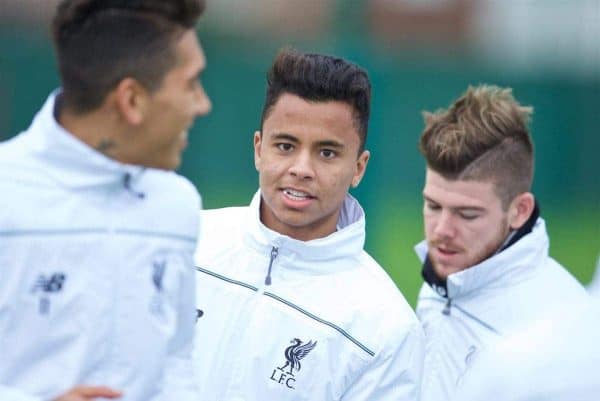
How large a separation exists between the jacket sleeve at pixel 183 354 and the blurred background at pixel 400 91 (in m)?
6.17

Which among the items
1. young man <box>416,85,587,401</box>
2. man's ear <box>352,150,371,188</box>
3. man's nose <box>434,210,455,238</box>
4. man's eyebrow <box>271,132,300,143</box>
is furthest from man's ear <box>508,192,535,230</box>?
man's eyebrow <box>271,132,300,143</box>

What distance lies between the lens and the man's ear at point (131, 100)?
2.82 meters

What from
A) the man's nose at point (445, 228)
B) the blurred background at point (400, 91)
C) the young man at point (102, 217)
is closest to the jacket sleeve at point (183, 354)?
the young man at point (102, 217)

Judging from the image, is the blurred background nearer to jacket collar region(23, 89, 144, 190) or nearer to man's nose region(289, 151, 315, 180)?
man's nose region(289, 151, 315, 180)

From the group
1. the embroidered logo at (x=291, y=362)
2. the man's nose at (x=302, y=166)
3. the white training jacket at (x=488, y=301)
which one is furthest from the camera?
the white training jacket at (x=488, y=301)

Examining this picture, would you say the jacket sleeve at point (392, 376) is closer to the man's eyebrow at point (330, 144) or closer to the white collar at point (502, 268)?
the man's eyebrow at point (330, 144)

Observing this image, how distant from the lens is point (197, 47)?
298 centimetres

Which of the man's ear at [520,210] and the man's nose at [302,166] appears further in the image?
the man's ear at [520,210]

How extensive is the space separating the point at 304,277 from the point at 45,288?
1.31 meters

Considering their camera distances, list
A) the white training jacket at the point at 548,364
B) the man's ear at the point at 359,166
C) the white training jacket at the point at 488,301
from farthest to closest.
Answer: the white training jacket at the point at 488,301 → the man's ear at the point at 359,166 → the white training jacket at the point at 548,364

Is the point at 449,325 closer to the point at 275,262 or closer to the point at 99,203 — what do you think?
the point at 275,262

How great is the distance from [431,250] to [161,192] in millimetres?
1801

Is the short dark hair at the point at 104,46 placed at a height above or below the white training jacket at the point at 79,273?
above

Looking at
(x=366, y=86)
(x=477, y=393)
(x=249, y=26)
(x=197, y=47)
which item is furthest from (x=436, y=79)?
(x=477, y=393)
